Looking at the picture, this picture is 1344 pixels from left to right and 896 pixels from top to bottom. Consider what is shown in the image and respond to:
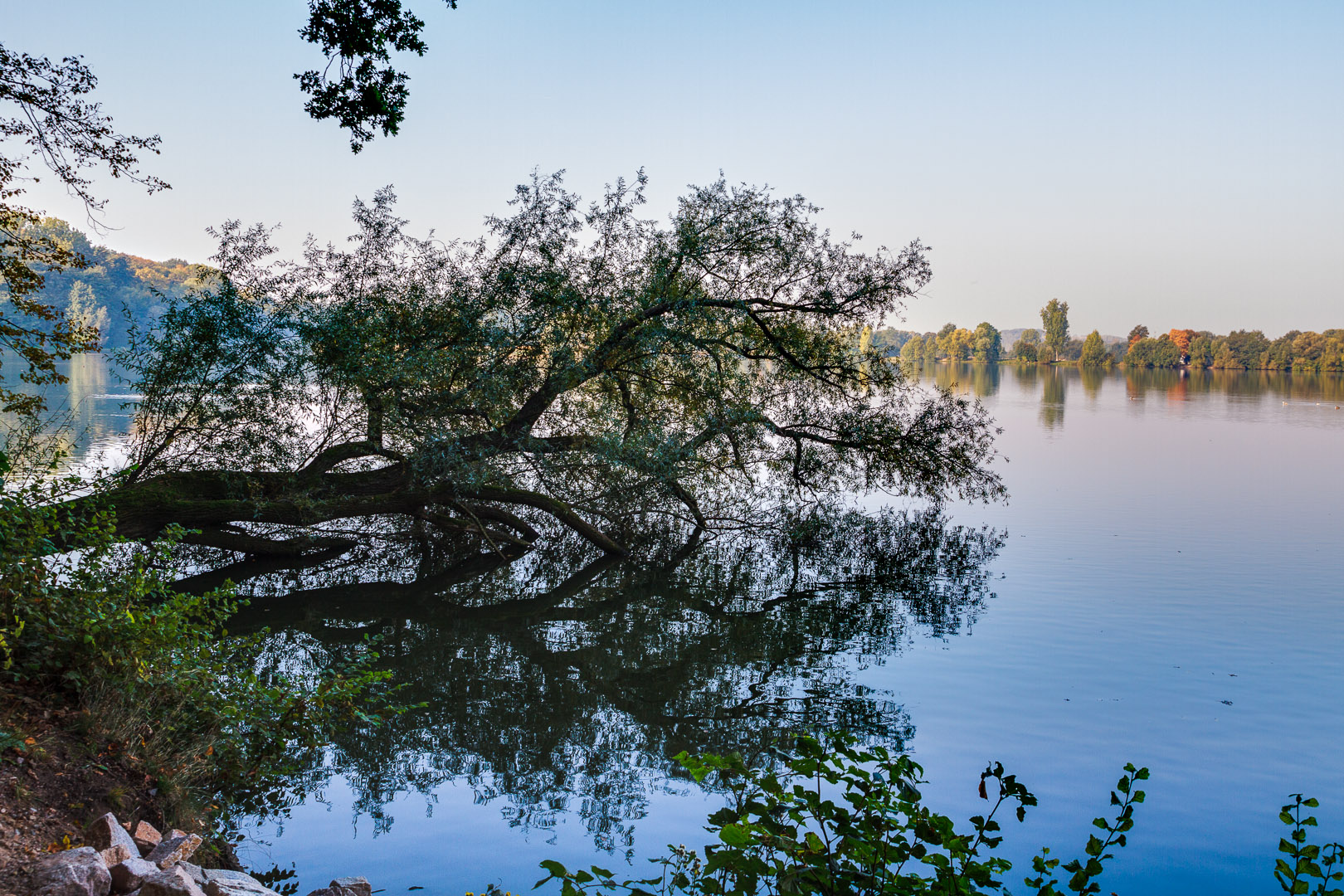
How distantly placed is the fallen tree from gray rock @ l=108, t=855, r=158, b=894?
8.68 meters

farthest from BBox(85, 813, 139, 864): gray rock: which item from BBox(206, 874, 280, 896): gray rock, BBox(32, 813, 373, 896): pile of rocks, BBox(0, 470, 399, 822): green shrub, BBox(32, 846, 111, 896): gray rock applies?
BBox(0, 470, 399, 822): green shrub

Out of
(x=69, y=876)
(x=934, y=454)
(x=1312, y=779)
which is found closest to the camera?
(x=69, y=876)

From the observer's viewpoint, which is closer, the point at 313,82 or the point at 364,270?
the point at 313,82

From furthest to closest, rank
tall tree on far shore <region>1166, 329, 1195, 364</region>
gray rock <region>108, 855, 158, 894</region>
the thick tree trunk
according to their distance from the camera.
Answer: tall tree on far shore <region>1166, 329, 1195, 364</region> < the thick tree trunk < gray rock <region>108, 855, 158, 894</region>

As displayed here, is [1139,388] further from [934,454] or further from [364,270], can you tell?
[364,270]

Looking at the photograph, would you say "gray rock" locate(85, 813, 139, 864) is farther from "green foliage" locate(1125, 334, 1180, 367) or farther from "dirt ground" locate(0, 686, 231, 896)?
"green foliage" locate(1125, 334, 1180, 367)

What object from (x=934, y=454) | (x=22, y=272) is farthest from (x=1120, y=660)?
(x=22, y=272)

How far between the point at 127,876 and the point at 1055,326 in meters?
146

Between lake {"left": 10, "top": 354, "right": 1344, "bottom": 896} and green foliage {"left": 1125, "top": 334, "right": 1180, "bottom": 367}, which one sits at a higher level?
green foliage {"left": 1125, "top": 334, "right": 1180, "bottom": 367}

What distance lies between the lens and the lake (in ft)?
19.3

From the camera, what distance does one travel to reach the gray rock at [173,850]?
4.19 meters

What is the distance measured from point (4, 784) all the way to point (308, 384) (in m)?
9.24

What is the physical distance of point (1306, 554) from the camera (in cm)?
1425

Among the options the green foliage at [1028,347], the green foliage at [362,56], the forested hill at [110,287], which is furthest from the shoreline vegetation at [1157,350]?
the green foliage at [362,56]
